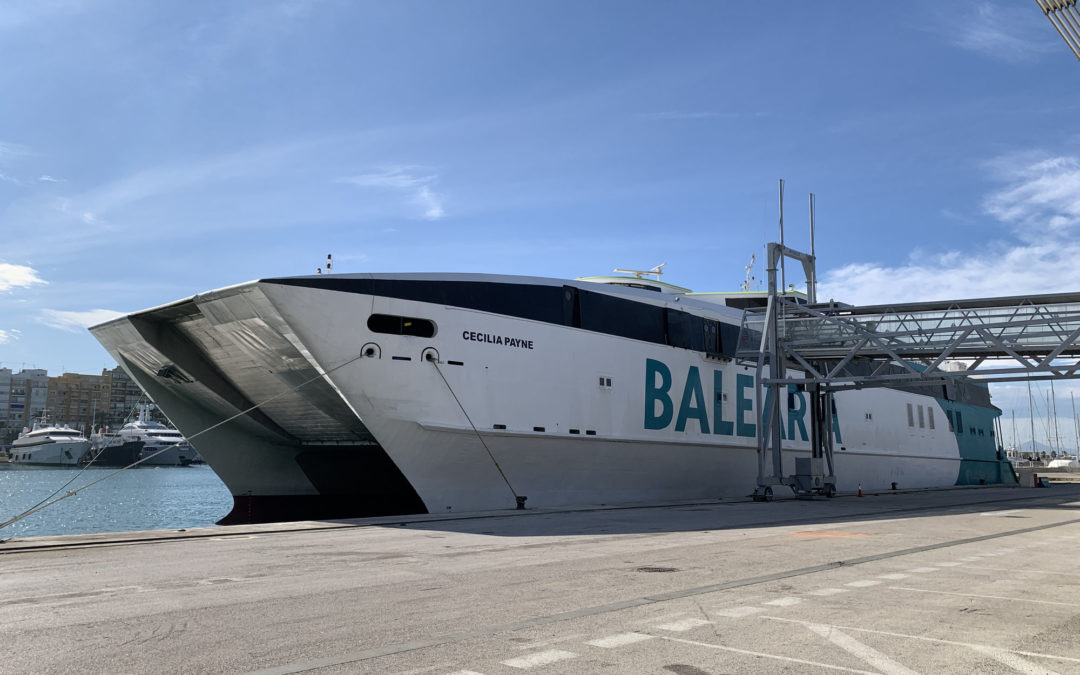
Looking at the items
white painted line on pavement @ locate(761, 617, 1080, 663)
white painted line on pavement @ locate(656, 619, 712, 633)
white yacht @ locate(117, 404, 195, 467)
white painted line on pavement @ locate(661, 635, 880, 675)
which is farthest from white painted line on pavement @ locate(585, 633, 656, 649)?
white yacht @ locate(117, 404, 195, 467)

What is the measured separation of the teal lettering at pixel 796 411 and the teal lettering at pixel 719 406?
4.35 metres

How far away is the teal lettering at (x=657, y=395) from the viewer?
22.3m

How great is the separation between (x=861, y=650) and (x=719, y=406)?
817 inches

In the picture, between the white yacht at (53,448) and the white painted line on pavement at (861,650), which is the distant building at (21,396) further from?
the white painted line on pavement at (861,650)

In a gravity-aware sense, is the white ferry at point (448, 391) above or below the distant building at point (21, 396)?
below

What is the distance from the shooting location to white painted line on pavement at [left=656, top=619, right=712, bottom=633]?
5.73 m

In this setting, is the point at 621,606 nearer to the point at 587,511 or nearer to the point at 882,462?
the point at 587,511

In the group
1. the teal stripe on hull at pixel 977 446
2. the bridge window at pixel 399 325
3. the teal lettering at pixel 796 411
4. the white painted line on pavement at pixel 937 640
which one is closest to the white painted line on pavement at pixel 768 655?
the white painted line on pavement at pixel 937 640

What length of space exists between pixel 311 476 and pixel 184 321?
767 centimetres

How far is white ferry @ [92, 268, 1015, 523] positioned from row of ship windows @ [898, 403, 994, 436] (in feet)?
→ 40.9

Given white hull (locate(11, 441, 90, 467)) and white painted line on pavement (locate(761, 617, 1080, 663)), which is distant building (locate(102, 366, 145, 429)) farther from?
white painted line on pavement (locate(761, 617, 1080, 663))

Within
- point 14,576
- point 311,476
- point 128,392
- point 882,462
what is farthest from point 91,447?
point 14,576

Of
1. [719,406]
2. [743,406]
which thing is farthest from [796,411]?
[719,406]

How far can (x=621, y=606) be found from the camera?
21.9ft
